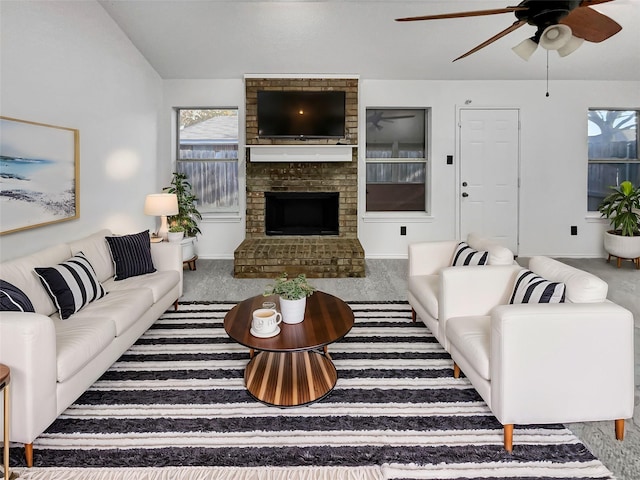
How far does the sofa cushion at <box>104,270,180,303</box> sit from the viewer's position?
313 cm

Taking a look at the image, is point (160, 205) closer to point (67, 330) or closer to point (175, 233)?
point (175, 233)

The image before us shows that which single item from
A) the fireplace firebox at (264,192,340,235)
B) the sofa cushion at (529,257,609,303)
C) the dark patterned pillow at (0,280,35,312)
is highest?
the fireplace firebox at (264,192,340,235)

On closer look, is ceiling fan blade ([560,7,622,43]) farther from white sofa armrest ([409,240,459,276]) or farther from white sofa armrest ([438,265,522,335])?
white sofa armrest ([409,240,459,276])

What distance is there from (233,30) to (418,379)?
13.7 feet

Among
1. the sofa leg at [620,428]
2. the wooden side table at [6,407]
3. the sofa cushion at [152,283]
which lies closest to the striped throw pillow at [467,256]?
the sofa leg at [620,428]

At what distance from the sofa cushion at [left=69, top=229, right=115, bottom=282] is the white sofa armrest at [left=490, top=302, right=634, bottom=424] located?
2.92 metres

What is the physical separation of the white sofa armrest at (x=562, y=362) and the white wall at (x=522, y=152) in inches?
169

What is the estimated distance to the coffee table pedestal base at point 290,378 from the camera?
2.18m

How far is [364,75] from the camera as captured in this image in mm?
5664

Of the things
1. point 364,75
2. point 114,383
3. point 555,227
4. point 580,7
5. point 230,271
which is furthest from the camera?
point 555,227

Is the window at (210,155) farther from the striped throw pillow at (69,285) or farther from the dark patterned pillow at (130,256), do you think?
the striped throw pillow at (69,285)

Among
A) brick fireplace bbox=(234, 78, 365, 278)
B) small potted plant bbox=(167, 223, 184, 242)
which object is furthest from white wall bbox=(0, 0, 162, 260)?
brick fireplace bbox=(234, 78, 365, 278)

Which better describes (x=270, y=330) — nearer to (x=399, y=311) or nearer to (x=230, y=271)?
(x=399, y=311)

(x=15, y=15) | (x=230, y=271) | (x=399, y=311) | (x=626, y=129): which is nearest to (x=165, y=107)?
(x=230, y=271)
